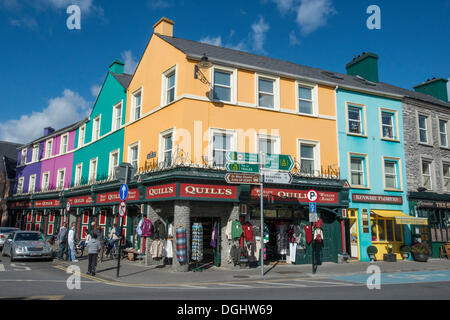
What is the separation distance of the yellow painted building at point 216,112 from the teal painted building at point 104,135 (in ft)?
5.54

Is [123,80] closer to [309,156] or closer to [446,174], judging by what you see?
[309,156]

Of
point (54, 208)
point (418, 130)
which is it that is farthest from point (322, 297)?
point (54, 208)

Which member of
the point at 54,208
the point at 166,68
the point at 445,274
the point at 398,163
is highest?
the point at 166,68

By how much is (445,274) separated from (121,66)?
2381 cm

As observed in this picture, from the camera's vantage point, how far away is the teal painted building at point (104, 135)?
22.2 m

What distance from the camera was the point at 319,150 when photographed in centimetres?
1897

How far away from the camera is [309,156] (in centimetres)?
1889

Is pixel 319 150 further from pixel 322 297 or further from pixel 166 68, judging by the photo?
pixel 322 297

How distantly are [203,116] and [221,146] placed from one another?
63.0 inches

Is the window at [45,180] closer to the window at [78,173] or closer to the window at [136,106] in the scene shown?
the window at [78,173]

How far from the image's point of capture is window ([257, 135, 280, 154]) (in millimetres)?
17500

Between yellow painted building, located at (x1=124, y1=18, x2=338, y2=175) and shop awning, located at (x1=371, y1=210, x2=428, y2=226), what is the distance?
3.79 meters

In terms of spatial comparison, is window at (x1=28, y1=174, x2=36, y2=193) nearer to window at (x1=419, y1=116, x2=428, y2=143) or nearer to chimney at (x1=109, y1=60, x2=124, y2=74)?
chimney at (x1=109, y1=60, x2=124, y2=74)

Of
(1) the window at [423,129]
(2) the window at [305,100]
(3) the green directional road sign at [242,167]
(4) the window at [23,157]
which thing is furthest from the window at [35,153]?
(1) the window at [423,129]
